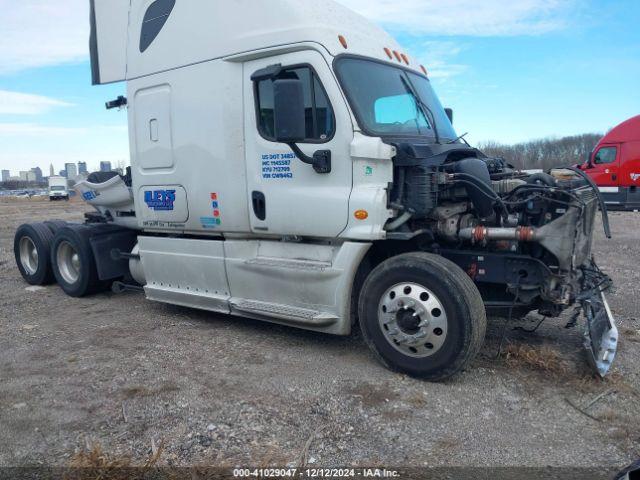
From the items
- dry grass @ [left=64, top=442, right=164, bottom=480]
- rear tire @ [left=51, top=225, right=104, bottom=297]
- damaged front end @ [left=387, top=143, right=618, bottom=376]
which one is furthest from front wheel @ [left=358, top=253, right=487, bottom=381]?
rear tire @ [left=51, top=225, right=104, bottom=297]

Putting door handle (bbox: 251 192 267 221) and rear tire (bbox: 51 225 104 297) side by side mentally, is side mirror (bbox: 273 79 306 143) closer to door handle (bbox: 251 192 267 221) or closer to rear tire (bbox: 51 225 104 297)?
door handle (bbox: 251 192 267 221)

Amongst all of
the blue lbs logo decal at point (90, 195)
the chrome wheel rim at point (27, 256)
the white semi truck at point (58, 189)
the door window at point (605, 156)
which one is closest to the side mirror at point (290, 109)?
the blue lbs logo decal at point (90, 195)

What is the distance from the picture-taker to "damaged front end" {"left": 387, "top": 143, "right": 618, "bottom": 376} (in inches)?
184

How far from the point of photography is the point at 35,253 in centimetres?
895

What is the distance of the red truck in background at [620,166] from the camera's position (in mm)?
20734

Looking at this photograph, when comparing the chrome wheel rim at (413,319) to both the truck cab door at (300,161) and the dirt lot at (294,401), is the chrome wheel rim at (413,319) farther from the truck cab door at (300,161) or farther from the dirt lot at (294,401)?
the truck cab door at (300,161)

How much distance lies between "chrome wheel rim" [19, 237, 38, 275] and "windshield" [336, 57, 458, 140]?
6.42 metres

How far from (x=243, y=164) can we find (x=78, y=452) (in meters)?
3.09

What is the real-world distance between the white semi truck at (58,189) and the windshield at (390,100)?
49.6 metres

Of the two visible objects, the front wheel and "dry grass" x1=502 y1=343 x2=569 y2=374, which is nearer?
the front wheel

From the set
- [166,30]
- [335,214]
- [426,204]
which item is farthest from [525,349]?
[166,30]

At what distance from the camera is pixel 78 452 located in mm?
3619

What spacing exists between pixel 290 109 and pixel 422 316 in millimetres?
2011

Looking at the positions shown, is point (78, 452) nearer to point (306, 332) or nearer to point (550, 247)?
point (306, 332)
